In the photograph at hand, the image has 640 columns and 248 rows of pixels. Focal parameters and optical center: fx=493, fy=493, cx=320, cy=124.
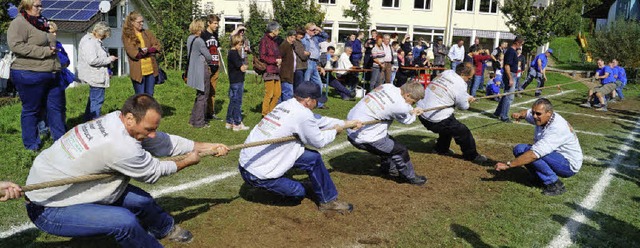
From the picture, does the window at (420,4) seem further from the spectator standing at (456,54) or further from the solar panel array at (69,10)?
the solar panel array at (69,10)

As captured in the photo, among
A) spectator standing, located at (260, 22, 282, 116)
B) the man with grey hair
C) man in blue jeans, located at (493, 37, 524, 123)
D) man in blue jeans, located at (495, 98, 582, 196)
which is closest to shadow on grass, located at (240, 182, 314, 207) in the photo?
man in blue jeans, located at (495, 98, 582, 196)

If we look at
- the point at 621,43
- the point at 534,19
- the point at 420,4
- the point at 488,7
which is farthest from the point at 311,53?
the point at 488,7

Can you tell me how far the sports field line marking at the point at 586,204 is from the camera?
515 centimetres

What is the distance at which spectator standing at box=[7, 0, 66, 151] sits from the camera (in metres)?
6.64

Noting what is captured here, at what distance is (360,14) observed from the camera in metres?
36.6

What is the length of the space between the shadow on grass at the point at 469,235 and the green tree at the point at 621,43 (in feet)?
91.4

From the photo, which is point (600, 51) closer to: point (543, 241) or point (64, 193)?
point (543, 241)

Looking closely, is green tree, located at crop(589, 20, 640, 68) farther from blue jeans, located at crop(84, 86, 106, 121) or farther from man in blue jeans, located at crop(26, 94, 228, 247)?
man in blue jeans, located at crop(26, 94, 228, 247)

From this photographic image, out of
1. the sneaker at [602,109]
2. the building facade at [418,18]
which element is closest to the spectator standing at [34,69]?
the sneaker at [602,109]

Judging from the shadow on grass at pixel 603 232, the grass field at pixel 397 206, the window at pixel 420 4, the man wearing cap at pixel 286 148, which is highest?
the window at pixel 420 4

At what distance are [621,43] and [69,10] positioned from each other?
28.6m

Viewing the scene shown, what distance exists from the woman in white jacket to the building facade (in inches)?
1204

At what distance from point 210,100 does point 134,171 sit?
21.6ft

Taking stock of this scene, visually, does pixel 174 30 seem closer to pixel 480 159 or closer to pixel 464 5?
pixel 480 159
